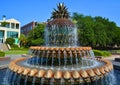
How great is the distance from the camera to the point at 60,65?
10109 mm

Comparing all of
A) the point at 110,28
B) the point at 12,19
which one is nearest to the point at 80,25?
the point at 110,28

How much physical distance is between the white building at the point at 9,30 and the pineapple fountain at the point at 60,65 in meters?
60.8

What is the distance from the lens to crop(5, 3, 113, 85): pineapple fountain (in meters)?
8.11

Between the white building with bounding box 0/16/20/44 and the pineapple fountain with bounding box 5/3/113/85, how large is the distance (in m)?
60.8

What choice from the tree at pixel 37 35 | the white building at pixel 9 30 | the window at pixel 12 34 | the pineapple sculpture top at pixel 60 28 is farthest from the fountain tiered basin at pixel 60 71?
the window at pixel 12 34

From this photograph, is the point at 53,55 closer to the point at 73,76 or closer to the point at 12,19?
the point at 73,76

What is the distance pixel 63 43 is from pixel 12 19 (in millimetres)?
70167

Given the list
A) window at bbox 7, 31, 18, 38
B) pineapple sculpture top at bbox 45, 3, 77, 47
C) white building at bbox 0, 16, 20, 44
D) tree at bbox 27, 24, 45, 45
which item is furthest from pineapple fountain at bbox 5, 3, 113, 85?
window at bbox 7, 31, 18, 38

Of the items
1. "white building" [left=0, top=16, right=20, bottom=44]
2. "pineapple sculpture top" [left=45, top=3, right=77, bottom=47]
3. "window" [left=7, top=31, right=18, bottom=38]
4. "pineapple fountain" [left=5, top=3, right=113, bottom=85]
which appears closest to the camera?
"pineapple fountain" [left=5, top=3, right=113, bottom=85]

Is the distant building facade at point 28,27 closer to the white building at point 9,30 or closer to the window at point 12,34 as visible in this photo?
the white building at point 9,30

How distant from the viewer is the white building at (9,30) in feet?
229

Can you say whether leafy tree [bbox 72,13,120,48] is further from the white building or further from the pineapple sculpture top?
the pineapple sculpture top

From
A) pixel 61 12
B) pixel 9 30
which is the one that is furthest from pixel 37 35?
pixel 61 12

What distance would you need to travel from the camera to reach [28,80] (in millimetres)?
8945
